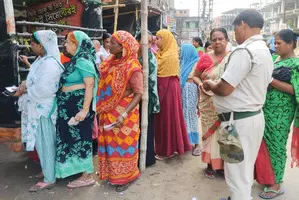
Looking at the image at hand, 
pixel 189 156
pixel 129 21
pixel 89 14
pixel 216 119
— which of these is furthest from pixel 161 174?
pixel 129 21

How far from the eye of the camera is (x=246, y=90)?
6.69 feet

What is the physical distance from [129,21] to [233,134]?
7.85 meters

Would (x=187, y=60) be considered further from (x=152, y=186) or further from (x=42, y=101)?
(x=42, y=101)

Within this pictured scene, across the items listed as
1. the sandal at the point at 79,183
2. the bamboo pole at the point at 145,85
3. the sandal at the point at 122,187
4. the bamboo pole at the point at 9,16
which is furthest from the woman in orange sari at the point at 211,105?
the bamboo pole at the point at 9,16

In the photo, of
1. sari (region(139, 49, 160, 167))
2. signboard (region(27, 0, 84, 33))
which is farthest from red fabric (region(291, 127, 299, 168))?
signboard (region(27, 0, 84, 33))

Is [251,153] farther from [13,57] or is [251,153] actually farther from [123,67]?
[13,57]

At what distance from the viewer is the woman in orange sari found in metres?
3.03

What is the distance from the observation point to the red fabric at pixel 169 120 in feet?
12.1

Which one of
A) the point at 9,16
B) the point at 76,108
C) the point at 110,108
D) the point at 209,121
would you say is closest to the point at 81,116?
the point at 76,108

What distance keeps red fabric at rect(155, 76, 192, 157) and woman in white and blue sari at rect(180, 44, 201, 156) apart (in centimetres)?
21

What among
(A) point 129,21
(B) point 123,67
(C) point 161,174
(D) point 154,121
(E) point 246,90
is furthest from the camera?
(A) point 129,21

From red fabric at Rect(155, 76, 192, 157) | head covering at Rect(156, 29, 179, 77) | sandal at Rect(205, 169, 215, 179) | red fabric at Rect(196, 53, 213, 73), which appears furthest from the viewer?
red fabric at Rect(155, 76, 192, 157)

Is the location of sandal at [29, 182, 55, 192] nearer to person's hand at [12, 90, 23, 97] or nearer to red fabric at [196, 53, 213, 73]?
person's hand at [12, 90, 23, 97]

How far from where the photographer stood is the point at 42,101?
113 inches
